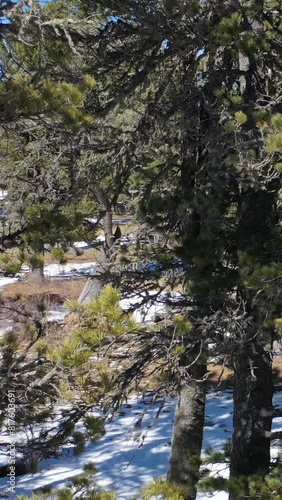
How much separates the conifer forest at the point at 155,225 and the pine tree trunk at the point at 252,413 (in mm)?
13

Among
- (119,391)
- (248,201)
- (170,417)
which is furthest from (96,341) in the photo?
(170,417)

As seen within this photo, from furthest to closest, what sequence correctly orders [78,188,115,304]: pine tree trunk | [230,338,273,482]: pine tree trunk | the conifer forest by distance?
1. [78,188,115,304]: pine tree trunk
2. [230,338,273,482]: pine tree trunk
3. the conifer forest

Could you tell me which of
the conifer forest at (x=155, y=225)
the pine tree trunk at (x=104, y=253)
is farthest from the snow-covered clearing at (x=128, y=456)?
the conifer forest at (x=155, y=225)

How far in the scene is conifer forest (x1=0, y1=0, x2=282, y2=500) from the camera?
420cm

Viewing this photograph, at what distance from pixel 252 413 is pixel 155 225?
1999 mm

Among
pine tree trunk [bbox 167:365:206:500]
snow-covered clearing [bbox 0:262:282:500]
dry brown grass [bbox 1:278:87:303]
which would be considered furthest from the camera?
dry brown grass [bbox 1:278:87:303]

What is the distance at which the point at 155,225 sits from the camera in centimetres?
606

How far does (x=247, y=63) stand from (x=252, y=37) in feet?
3.63

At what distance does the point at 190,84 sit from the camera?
18.9ft

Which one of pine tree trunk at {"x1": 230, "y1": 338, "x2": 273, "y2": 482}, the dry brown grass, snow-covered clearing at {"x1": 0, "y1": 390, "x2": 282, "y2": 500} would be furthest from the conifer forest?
the dry brown grass

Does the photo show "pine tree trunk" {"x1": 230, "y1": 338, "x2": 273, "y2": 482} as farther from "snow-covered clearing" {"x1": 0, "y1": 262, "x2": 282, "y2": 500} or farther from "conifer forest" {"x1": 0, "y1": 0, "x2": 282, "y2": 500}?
"snow-covered clearing" {"x1": 0, "y1": 262, "x2": 282, "y2": 500}

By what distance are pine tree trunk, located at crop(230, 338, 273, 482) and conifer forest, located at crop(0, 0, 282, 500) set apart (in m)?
0.01

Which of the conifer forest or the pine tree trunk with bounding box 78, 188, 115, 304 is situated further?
the pine tree trunk with bounding box 78, 188, 115, 304

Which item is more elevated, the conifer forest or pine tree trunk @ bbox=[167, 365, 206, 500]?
the conifer forest
